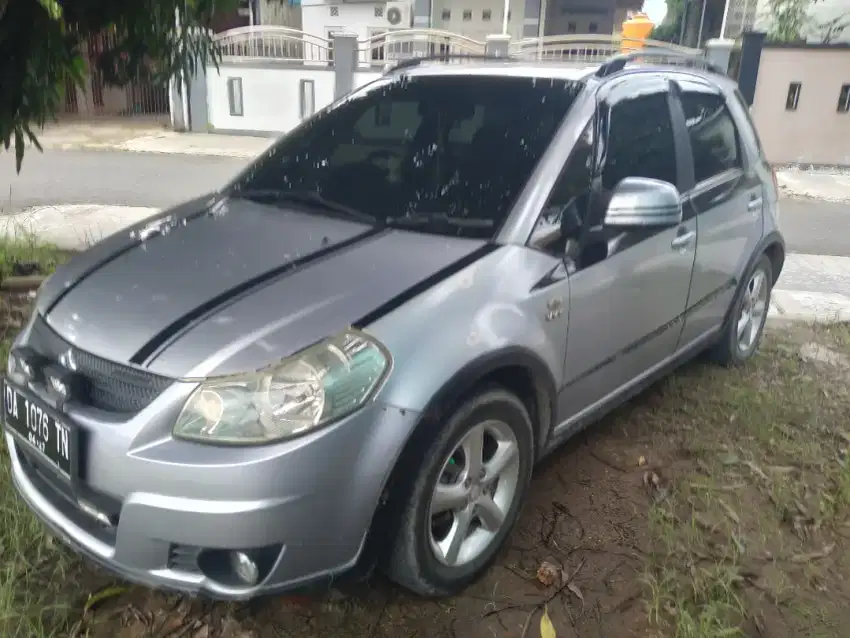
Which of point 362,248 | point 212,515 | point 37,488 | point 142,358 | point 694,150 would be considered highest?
point 694,150

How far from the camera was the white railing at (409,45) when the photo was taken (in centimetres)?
1258

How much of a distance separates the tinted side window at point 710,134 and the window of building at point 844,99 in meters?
9.49

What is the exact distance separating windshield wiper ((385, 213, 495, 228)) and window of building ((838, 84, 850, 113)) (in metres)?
11.5

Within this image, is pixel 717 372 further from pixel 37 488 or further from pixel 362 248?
pixel 37 488

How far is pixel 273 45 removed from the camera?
13.1m

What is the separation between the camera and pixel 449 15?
1686cm

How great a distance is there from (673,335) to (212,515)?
2344 mm

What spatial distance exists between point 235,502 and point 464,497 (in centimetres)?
80

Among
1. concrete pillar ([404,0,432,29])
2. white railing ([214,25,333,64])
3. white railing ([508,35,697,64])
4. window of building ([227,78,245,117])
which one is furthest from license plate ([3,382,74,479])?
concrete pillar ([404,0,432,29])

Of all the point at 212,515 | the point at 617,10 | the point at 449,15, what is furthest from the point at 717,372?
the point at 617,10

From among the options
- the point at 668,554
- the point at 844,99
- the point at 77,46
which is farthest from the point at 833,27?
the point at 77,46

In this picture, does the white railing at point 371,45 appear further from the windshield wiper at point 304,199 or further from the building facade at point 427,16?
the windshield wiper at point 304,199

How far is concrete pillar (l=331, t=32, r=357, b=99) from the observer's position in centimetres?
1258

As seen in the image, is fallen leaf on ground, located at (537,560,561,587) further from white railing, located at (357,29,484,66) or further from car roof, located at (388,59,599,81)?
white railing, located at (357,29,484,66)
